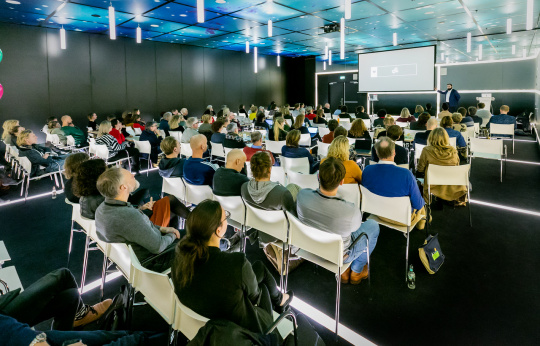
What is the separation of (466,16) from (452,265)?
23.6 feet

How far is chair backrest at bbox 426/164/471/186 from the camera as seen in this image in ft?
12.5

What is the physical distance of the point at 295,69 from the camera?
17.3m

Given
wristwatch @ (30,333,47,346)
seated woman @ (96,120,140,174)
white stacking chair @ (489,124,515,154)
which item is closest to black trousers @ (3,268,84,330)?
wristwatch @ (30,333,47,346)

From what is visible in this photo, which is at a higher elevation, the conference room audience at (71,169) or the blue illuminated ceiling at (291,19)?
the blue illuminated ceiling at (291,19)

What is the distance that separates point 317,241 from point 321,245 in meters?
0.04

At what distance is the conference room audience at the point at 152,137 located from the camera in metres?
7.20

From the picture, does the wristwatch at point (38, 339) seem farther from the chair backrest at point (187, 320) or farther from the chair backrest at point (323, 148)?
the chair backrest at point (323, 148)

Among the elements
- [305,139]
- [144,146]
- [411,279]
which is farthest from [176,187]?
[305,139]

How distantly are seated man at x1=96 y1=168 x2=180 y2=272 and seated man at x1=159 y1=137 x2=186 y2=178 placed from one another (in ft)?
5.58

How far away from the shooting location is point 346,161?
11.8 ft

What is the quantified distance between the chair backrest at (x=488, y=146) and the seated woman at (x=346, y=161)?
3.60 metres

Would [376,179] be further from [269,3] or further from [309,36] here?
[309,36]

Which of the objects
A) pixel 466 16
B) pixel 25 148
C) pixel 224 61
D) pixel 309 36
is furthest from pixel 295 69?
pixel 25 148

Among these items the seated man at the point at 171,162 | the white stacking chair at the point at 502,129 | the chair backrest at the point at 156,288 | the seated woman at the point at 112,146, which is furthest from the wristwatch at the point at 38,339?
the white stacking chair at the point at 502,129
